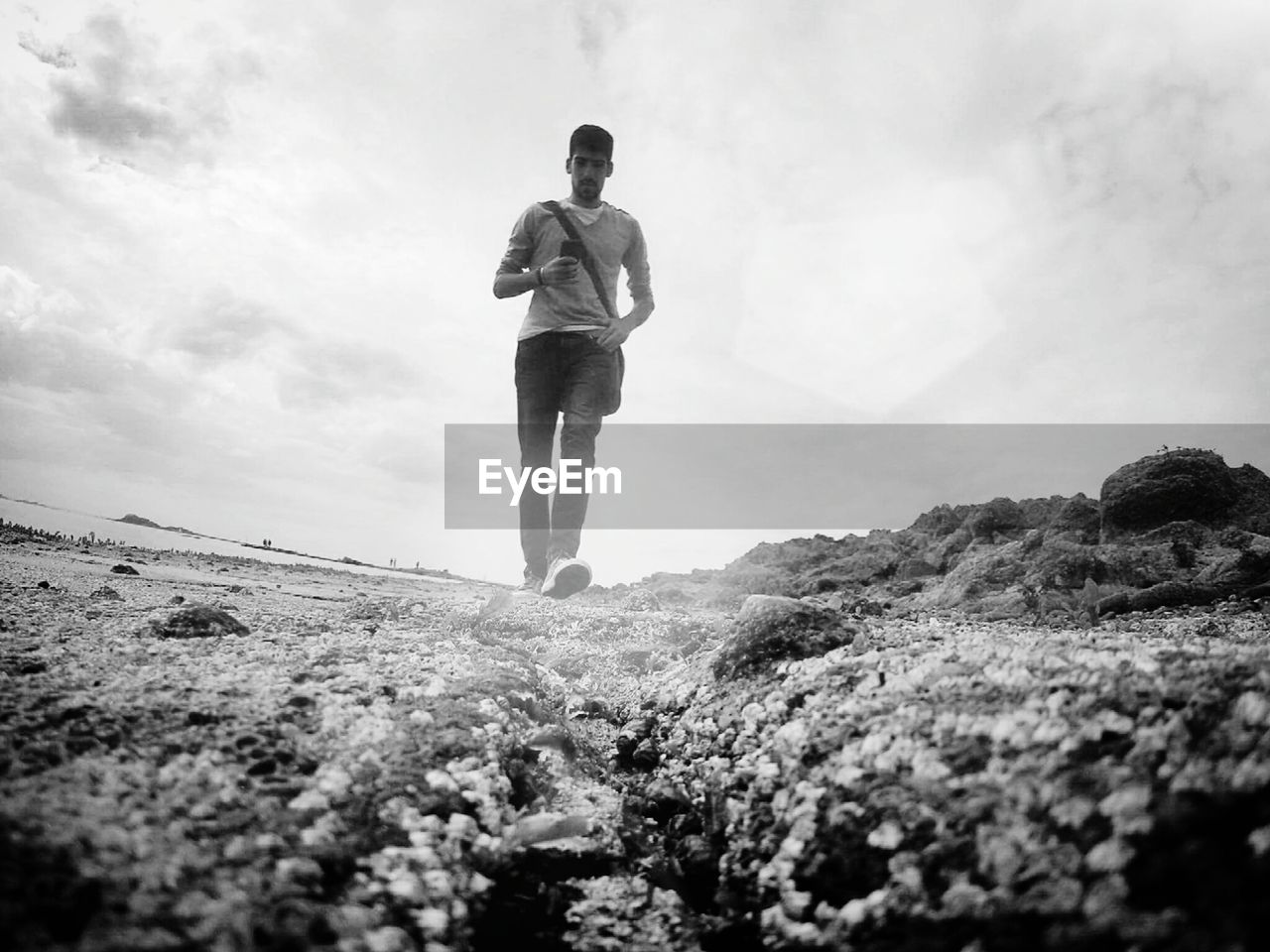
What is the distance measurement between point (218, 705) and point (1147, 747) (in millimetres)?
2069

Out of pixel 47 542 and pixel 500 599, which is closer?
pixel 500 599

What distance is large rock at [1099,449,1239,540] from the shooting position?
858 centimetres

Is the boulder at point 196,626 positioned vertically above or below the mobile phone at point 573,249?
below

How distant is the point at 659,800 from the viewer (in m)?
2.07

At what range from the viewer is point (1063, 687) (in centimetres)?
154

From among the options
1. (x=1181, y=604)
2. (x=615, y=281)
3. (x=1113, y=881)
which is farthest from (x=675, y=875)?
(x=1181, y=604)

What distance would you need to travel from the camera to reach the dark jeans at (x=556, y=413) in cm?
525

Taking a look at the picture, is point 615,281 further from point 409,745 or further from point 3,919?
point 3,919

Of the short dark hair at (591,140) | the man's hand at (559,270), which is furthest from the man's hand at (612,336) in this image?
the short dark hair at (591,140)

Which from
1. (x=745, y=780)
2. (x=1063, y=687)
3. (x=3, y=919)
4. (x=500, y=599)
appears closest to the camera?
(x=3, y=919)

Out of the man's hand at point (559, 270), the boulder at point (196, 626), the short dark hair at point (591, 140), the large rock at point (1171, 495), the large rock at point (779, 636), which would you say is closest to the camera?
the large rock at point (779, 636)

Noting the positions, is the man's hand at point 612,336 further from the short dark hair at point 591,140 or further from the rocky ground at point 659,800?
the rocky ground at point 659,800

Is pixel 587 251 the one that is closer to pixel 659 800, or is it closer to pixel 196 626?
pixel 196 626

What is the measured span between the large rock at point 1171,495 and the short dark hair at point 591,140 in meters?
7.65
